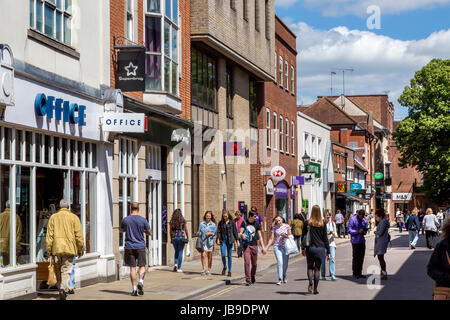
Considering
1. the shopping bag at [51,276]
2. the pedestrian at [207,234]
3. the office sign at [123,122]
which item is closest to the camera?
the shopping bag at [51,276]

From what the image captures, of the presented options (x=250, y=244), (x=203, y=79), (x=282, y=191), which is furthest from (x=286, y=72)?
(x=250, y=244)

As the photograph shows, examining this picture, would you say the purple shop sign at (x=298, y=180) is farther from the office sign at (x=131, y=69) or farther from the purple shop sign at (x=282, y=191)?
the office sign at (x=131, y=69)

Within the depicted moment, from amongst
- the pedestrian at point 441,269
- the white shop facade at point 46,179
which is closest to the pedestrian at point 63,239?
the white shop facade at point 46,179

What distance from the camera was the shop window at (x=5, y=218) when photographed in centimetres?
1405

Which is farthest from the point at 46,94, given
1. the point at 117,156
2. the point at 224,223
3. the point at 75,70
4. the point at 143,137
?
the point at 224,223

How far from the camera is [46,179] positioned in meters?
16.1

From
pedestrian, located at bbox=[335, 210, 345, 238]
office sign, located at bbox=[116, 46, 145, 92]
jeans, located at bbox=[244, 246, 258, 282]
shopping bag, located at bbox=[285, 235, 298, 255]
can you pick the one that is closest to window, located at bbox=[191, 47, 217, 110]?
office sign, located at bbox=[116, 46, 145, 92]

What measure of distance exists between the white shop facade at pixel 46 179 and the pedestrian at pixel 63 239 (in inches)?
22.6

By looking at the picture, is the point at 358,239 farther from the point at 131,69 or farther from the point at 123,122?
the point at 131,69

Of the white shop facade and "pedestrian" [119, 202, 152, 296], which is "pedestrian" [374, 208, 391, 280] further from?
"pedestrian" [119, 202, 152, 296]

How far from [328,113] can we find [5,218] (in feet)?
211

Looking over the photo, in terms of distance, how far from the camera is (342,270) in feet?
74.9

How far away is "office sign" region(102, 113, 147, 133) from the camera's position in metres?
18.3

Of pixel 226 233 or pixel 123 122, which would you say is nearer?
pixel 123 122
